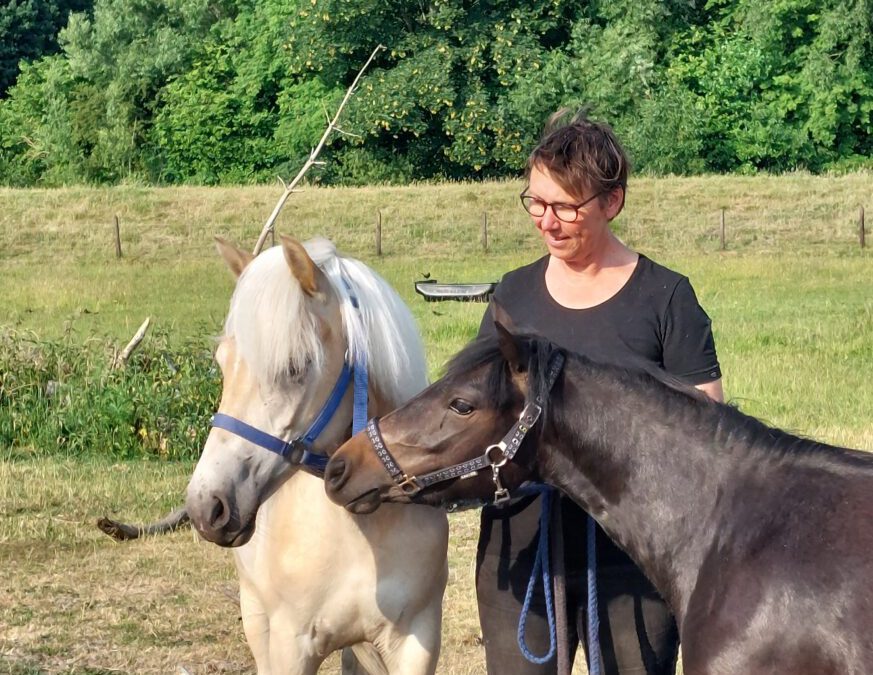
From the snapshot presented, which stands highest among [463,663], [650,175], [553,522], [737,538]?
[737,538]

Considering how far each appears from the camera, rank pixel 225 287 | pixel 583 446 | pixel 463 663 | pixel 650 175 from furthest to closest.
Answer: pixel 650 175, pixel 225 287, pixel 463 663, pixel 583 446

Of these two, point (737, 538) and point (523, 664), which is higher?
point (737, 538)

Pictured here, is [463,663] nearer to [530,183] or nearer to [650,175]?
[530,183]

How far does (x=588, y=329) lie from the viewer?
130 inches

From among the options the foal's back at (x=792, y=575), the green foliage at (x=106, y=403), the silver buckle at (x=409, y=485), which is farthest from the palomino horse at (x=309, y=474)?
the green foliage at (x=106, y=403)

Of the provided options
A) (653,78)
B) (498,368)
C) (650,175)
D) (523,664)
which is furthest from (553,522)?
(653,78)

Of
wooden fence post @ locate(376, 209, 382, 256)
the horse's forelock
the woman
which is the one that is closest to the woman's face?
the woman

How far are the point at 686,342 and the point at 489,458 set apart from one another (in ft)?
2.28

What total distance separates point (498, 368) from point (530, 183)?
2.09ft

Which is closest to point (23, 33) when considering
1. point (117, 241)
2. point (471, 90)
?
point (471, 90)

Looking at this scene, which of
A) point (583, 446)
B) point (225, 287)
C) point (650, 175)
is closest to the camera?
point (583, 446)

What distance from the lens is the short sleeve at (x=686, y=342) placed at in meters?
3.26

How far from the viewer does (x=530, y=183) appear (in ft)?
10.9

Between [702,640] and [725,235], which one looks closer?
[702,640]
